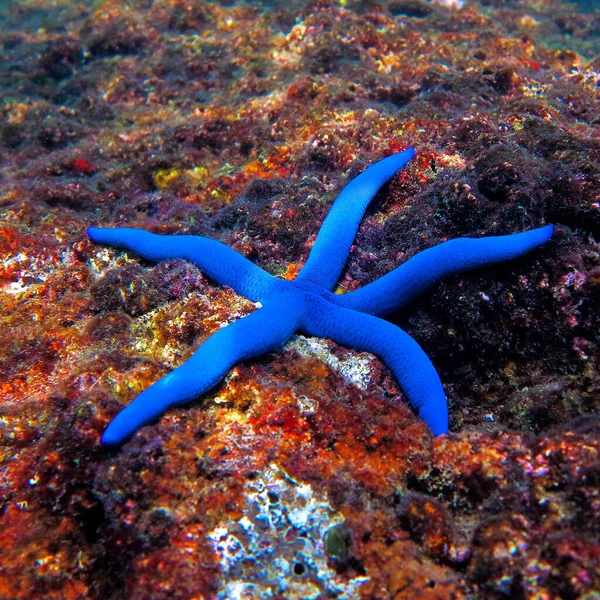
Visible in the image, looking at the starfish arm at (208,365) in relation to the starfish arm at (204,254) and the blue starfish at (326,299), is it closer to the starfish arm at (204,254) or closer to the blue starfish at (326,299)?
the blue starfish at (326,299)

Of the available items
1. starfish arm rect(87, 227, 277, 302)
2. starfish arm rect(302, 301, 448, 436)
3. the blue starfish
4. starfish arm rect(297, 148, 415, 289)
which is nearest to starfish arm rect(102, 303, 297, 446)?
the blue starfish

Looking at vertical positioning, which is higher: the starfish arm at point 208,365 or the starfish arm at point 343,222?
the starfish arm at point 343,222

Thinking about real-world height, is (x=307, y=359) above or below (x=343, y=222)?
below

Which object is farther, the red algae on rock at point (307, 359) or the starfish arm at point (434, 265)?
the starfish arm at point (434, 265)

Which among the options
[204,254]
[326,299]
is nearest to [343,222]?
[326,299]

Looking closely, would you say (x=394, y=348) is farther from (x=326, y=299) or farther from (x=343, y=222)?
(x=343, y=222)

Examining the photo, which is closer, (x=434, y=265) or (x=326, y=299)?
(x=434, y=265)

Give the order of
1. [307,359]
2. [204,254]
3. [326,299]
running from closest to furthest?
1. [307,359]
2. [326,299]
3. [204,254]

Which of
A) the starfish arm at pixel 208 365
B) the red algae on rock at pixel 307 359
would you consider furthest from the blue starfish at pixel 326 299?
the red algae on rock at pixel 307 359
